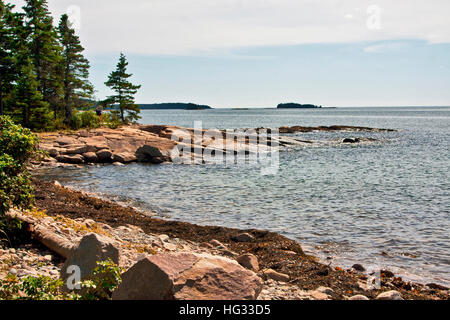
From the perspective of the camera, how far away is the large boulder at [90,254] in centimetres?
716

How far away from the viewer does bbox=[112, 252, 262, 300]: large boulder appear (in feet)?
20.0

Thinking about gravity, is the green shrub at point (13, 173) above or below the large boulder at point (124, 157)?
above

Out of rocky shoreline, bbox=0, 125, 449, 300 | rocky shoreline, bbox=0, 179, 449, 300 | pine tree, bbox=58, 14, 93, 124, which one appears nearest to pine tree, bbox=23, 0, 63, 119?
pine tree, bbox=58, 14, 93, 124

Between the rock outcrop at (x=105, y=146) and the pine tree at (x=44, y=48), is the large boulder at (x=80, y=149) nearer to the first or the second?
the rock outcrop at (x=105, y=146)

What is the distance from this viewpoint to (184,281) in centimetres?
621

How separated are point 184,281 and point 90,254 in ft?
7.18

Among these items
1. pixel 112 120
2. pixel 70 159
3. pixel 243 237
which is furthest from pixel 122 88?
pixel 243 237

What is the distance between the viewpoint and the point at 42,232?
984cm

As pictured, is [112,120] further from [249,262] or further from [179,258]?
[179,258]

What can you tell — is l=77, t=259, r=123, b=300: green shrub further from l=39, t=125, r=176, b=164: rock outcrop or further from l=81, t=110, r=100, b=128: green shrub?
l=81, t=110, r=100, b=128: green shrub

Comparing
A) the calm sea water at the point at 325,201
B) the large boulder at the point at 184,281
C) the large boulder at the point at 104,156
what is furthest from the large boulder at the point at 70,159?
the large boulder at the point at 184,281

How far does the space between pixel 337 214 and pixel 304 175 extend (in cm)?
1250

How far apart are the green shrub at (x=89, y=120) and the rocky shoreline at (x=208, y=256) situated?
3279 cm

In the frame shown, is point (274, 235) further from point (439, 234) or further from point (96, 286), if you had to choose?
point (96, 286)
